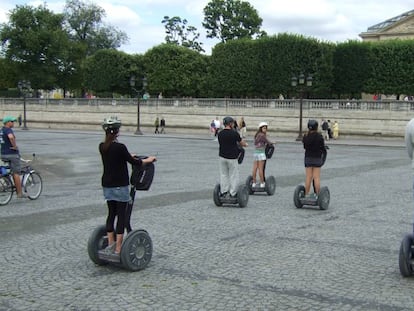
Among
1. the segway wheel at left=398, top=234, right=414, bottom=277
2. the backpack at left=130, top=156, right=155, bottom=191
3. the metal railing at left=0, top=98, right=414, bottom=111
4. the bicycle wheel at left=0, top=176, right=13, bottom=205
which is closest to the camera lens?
the segway wheel at left=398, top=234, right=414, bottom=277

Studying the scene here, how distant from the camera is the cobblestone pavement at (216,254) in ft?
19.3

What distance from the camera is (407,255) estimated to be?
6.46 metres

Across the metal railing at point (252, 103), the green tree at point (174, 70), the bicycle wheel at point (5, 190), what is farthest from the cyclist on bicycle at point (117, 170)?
the green tree at point (174, 70)

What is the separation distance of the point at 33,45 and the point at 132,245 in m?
70.7

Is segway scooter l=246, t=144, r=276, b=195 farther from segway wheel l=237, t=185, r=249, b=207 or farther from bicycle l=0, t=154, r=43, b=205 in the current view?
bicycle l=0, t=154, r=43, b=205

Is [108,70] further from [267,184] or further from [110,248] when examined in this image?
[110,248]

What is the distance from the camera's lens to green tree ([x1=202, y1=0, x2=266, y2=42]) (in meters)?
83.8

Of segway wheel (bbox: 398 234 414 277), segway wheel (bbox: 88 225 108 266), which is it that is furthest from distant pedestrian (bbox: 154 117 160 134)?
segway wheel (bbox: 398 234 414 277)

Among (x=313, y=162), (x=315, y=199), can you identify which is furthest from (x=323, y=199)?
(x=313, y=162)

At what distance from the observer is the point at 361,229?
31.3 feet

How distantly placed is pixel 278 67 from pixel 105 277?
46063mm

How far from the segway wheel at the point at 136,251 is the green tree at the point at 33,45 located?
230 feet

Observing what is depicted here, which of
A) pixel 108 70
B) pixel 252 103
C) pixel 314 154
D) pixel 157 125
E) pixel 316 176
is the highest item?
pixel 108 70

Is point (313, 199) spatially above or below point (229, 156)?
below
